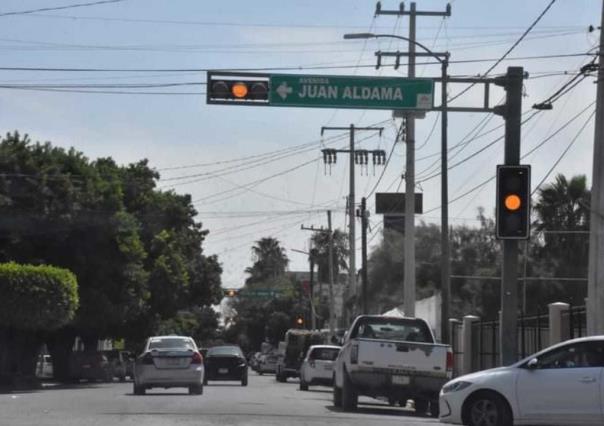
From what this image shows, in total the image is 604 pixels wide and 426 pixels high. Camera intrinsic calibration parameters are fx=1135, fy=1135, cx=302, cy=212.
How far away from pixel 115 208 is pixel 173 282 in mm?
10269

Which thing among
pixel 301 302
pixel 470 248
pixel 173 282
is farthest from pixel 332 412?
pixel 301 302

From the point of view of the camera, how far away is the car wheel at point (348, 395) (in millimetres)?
23297

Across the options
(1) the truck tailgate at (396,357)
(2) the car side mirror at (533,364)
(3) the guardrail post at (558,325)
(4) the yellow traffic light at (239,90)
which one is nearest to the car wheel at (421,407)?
(1) the truck tailgate at (396,357)

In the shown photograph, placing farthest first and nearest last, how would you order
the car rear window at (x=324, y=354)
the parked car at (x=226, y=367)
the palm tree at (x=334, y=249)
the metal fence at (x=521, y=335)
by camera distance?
the palm tree at (x=334, y=249) → the parked car at (x=226, y=367) → the car rear window at (x=324, y=354) → the metal fence at (x=521, y=335)

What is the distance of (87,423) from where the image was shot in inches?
676

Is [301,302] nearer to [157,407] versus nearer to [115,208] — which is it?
[115,208]

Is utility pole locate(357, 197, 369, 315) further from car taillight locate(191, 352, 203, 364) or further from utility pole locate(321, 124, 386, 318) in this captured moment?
car taillight locate(191, 352, 203, 364)

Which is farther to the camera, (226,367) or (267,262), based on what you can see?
(267,262)

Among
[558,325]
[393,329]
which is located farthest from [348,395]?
[558,325]

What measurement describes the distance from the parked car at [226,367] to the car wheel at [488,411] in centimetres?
2549

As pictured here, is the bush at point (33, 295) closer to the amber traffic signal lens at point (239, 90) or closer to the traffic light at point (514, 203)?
the amber traffic signal lens at point (239, 90)

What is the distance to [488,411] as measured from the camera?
16.6 m

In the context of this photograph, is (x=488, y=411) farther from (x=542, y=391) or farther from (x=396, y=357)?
(x=396, y=357)

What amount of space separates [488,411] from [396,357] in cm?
627
